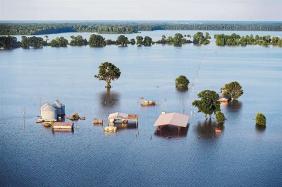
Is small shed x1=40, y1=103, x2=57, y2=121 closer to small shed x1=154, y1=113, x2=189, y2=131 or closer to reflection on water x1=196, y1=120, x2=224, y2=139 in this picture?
small shed x1=154, y1=113, x2=189, y2=131

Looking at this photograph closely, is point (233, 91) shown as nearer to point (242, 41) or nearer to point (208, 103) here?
point (208, 103)

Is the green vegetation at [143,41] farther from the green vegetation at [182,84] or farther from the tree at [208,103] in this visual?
the tree at [208,103]

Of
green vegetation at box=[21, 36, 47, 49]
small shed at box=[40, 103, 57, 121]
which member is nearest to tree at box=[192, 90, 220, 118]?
small shed at box=[40, 103, 57, 121]

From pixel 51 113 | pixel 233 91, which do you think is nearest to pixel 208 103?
pixel 233 91

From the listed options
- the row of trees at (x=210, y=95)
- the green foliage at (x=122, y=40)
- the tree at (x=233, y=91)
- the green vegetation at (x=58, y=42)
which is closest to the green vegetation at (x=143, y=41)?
the green foliage at (x=122, y=40)

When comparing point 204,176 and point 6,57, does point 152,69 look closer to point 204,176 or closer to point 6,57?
point 6,57

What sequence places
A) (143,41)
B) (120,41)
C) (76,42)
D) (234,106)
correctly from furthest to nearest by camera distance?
(143,41) < (120,41) < (76,42) < (234,106)

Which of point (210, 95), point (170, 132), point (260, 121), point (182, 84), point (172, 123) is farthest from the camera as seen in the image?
point (182, 84)
